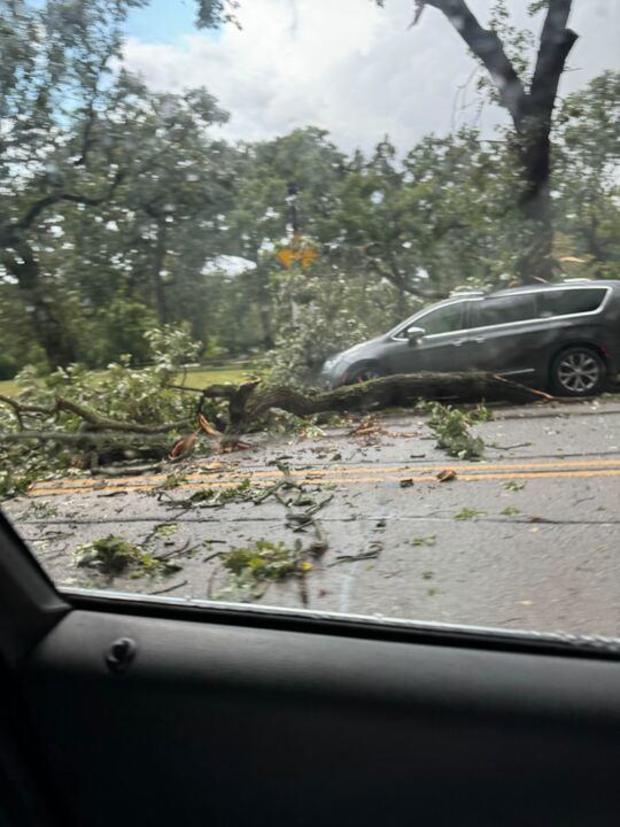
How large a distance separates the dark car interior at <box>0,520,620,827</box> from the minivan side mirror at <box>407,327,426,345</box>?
5.73 feet

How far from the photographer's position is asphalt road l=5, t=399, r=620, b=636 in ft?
8.23

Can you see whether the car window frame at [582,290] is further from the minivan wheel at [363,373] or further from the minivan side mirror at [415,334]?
the minivan wheel at [363,373]

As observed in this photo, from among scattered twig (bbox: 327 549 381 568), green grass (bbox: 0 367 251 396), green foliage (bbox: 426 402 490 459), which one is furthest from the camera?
green foliage (bbox: 426 402 490 459)

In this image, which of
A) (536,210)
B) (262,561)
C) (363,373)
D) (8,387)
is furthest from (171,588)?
(536,210)

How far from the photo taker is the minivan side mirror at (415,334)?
3750mm

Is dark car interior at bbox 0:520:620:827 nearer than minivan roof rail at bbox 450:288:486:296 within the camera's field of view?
Yes

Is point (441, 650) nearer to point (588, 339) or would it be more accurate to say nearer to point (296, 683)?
point (296, 683)

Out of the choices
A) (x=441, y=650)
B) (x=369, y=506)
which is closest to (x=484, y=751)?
(x=441, y=650)

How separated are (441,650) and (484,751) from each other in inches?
10.7

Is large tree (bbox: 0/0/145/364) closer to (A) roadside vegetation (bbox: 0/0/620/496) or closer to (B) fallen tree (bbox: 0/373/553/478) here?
(A) roadside vegetation (bbox: 0/0/620/496)

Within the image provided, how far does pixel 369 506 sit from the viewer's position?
10.5ft

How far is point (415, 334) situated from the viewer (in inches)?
150

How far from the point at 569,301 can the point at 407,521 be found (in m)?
1.35

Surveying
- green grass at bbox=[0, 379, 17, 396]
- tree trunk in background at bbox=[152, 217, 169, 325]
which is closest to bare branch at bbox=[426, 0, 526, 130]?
tree trunk in background at bbox=[152, 217, 169, 325]
